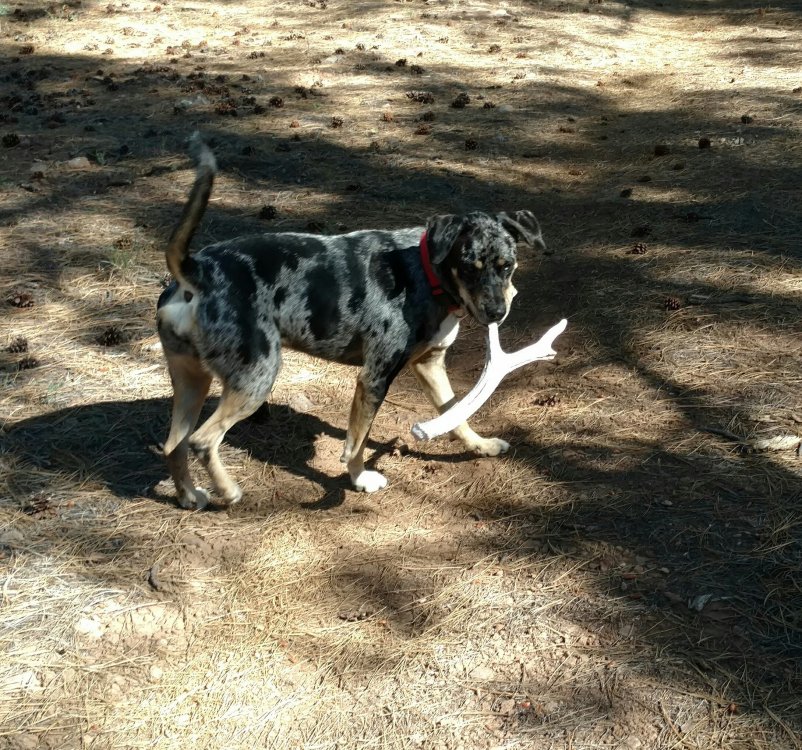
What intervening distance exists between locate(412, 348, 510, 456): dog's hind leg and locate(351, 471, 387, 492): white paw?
0.64 meters

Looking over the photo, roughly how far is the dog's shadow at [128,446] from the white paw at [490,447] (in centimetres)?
14

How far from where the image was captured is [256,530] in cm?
470

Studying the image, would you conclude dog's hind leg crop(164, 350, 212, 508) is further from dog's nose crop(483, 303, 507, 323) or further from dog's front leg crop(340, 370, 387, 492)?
dog's nose crop(483, 303, 507, 323)

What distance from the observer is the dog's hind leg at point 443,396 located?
530 cm

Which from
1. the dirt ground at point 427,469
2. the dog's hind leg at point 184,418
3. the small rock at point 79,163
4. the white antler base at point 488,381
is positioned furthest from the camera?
the small rock at point 79,163

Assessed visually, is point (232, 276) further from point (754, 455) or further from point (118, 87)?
point (118, 87)

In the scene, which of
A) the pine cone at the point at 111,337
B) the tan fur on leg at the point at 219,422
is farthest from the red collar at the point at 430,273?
the pine cone at the point at 111,337

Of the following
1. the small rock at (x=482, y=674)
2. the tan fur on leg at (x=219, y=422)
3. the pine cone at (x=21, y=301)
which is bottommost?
the small rock at (x=482, y=674)

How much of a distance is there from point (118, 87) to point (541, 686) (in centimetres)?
1058

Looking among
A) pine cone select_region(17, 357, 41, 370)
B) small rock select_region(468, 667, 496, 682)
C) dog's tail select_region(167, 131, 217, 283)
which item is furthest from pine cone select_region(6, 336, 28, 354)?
small rock select_region(468, 667, 496, 682)

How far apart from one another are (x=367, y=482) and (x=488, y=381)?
40.2 inches

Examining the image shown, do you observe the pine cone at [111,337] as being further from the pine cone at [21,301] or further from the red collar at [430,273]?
the red collar at [430,273]

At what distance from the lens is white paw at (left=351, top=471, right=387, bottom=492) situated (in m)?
5.09

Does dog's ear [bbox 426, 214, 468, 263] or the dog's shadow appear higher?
dog's ear [bbox 426, 214, 468, 263]
